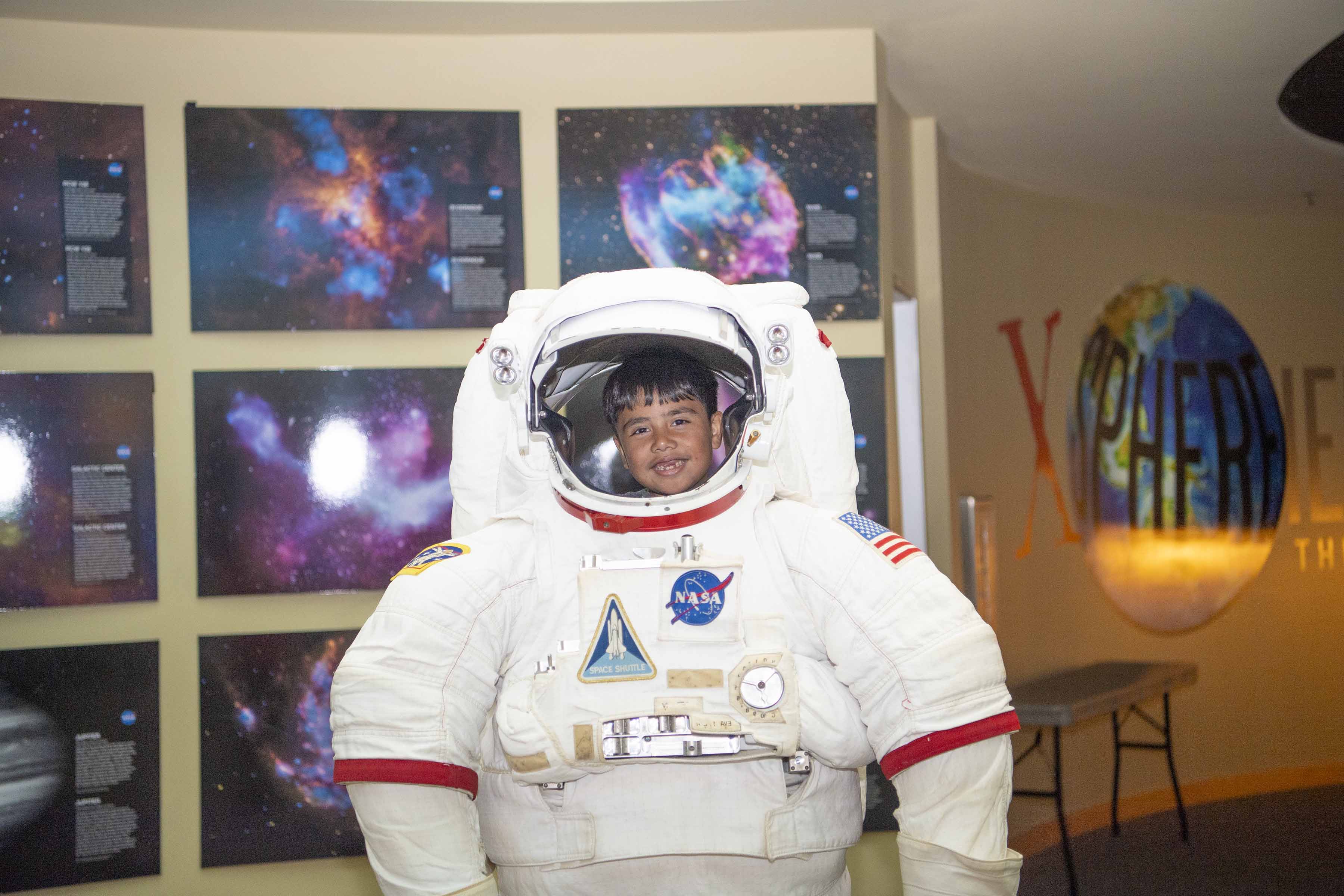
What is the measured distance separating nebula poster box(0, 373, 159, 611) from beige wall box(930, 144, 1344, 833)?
110 inches

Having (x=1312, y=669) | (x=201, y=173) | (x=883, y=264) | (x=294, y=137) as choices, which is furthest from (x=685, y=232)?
(x=1312, y=669)

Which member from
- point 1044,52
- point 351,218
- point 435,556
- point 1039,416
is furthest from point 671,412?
point 1039,416

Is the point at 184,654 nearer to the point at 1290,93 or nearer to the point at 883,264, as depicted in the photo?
the point at 883,264

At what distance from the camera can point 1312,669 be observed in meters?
5.48

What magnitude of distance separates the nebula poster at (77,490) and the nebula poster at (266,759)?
0.32 meters

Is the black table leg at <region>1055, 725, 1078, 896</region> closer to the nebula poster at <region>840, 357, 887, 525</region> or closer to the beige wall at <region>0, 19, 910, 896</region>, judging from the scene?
the beige wall at <region>0, 19, 910, 896</region>

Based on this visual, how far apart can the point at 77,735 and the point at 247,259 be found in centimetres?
131

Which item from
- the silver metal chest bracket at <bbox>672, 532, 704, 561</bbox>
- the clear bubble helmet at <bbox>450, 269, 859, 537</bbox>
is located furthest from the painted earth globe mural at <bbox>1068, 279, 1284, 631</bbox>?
the silver metal chest bracket at <bbox>672, 532, 704, 561</bbox>

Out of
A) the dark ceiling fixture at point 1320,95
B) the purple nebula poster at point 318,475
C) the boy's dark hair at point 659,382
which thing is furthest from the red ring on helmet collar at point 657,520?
the dark ceiling fixture at point 1320,95

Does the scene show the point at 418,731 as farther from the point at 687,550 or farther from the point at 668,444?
the point at 668,444

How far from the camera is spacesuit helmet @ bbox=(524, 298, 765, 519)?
1712 millimetres

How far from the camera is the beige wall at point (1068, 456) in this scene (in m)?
4.68

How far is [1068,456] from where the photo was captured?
199 inches

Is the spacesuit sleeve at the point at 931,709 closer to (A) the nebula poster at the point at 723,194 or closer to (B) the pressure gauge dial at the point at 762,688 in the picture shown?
(B) the pressure gauge dial at the point at 762,688
